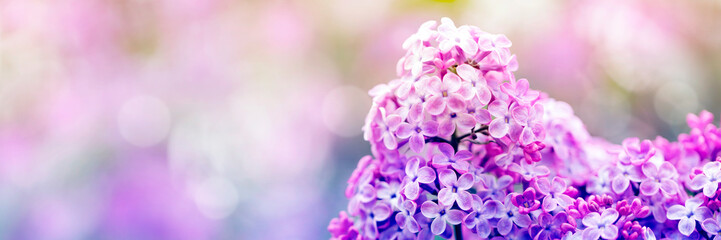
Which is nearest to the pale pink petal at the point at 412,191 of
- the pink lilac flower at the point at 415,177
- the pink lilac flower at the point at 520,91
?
the pink lilac flower at the point at 415,177

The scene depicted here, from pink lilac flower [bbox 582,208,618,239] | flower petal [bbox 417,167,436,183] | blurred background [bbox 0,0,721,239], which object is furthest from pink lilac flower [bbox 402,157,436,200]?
blurred background [bbox 0,0,721,239]

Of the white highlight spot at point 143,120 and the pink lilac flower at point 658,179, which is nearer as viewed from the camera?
the pink lilac flower at point 658,179

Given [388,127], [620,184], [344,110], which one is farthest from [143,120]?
[620,184]

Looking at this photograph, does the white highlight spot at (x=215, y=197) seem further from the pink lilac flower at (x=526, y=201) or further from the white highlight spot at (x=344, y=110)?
the pink lilac flower at (x=526, y=201)

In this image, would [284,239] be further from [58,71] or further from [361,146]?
[58,71]

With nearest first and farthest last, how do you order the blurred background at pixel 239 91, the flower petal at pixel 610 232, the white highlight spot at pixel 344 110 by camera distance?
1. the flower petal at pixel 610 232
2. the blurred background at pixel 239 91
3. the white highlight spot at pixel 344 110

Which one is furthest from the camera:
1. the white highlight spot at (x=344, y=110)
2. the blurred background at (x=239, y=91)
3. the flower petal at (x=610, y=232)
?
the white highlight spot at (x=344, y=110)
